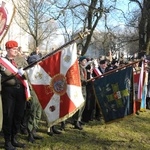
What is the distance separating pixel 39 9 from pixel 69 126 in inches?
523

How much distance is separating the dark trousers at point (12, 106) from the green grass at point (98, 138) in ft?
1.51

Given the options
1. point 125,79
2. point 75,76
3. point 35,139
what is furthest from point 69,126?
point 75,76

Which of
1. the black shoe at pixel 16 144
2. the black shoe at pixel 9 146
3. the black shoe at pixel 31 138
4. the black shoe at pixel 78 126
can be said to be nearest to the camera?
the black shoe at pixel 9 146

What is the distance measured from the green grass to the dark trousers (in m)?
0.46

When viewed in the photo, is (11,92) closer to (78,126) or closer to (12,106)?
(12,106)

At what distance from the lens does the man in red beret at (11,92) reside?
15.9ft

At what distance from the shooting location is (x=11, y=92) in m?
4.99

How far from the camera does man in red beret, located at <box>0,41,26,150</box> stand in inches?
191

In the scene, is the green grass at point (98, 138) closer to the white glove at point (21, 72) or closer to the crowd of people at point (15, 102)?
the crowd of people at point (15, 102)

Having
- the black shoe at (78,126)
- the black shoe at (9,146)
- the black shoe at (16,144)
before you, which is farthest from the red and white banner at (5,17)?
the black shoe at (78,126)

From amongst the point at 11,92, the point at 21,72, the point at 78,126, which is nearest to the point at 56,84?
the point at 21,72

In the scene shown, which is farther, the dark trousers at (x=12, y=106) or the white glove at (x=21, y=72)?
the dark trousers at (x=12, y=106)

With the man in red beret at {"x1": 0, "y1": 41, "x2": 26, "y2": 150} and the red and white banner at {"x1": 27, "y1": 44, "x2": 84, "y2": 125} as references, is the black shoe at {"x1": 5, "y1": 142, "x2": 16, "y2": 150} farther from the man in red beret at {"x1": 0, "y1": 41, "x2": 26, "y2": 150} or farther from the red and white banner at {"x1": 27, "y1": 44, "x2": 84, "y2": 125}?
the red and white banner at {"x1": 27, "y1": 44, "x2": 84, "y2": 125}

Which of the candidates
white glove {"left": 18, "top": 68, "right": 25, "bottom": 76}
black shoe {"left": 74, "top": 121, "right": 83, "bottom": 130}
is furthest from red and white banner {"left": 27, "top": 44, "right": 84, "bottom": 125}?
black shoe {"left": 74, "top": 121, "right": 83, "bottom": 130}
